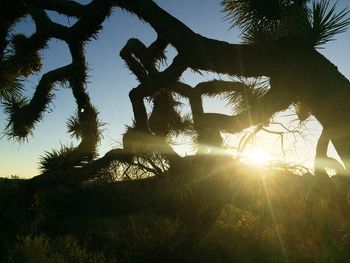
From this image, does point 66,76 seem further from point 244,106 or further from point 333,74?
point 333,74

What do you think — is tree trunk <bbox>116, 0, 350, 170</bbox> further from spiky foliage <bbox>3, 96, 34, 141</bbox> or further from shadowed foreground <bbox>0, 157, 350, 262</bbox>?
spiky foliage <bbox>3, 96, 34, 141</bbox>

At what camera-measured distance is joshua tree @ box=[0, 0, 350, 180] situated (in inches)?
205

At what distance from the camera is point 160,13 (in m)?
6.07

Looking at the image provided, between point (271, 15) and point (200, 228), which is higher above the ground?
point (271, 15)

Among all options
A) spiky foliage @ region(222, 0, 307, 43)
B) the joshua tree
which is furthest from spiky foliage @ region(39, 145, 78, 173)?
spiky foliage @ region(222, 0, 307, 43)

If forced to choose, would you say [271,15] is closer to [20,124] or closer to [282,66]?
[282,66]

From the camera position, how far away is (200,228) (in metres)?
6.79

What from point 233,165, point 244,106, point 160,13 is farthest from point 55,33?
point 233,165

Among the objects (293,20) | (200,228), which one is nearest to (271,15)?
(293,20)

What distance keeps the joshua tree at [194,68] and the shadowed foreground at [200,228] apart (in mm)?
619

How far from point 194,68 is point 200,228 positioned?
256cm

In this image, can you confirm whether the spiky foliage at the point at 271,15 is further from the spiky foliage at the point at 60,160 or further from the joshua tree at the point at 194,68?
the spiky foliage at the point at 60,160

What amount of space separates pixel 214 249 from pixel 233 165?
5.92ft

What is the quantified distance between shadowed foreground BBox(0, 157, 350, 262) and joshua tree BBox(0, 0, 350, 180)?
619mm
